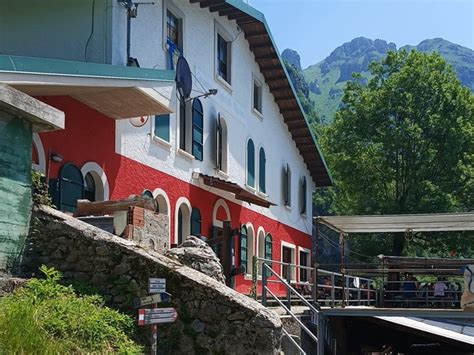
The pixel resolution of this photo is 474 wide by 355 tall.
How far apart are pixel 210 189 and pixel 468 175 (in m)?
15.2

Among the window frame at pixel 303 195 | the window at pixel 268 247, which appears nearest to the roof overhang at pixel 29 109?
the window at pixel 268 247

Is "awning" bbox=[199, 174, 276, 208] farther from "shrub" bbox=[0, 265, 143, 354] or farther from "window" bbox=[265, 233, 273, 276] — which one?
"shrub" bbox=[0, 265, 143, 354]

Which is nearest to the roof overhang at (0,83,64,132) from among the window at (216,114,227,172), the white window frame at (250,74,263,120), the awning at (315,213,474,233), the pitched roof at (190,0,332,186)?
the awning at (315,213,474,233)

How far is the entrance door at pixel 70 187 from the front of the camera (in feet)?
40.5

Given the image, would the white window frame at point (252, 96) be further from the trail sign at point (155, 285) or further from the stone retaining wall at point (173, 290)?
the trail sign at point (155, 285)

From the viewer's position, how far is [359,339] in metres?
18.5

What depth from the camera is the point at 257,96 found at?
2356 centimetres

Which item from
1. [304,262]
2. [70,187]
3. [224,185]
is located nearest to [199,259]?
[70,187]

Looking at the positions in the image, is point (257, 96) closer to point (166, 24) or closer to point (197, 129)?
point (197, 129)

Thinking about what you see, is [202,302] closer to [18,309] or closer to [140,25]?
[18,309]

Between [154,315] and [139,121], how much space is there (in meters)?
8.38

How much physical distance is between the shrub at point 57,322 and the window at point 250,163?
13326 millimetres

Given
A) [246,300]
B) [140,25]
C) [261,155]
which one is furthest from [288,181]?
[246,300]

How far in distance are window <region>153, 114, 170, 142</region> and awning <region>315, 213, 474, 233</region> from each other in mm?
4009
